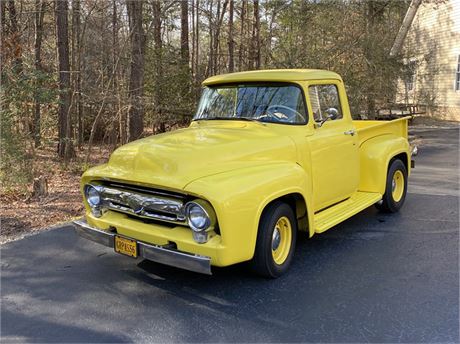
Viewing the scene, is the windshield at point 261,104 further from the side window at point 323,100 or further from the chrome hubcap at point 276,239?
the chrome hubcap at point 276,239

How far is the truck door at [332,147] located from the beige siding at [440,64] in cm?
1656

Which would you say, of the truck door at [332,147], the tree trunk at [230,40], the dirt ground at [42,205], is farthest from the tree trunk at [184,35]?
the truck door at [332,147]

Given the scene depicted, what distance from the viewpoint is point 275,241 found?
424cm

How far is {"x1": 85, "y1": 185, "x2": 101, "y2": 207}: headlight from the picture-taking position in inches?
171

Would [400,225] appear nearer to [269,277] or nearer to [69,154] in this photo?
[269,277]

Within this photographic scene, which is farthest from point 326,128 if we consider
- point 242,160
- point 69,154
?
point 69,154

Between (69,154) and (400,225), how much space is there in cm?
830

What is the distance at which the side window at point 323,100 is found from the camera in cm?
504

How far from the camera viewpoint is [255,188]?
3732 mm

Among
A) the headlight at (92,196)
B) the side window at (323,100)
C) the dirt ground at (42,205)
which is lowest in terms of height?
the dirt ground at (42,205)

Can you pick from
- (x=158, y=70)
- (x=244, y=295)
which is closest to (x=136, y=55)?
(x=158, y=70)

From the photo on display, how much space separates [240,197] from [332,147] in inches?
77.0

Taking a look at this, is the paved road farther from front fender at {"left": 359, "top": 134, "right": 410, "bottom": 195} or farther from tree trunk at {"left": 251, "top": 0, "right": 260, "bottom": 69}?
tree trunk at {"left": 251, "top": 0, "right": 260, "bottom": 69}

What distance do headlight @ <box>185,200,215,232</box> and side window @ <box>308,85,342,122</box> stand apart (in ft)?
6.76
